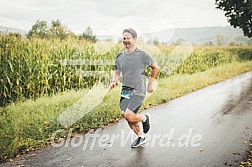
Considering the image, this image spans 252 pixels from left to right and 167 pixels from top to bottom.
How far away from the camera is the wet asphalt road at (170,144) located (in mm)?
4162

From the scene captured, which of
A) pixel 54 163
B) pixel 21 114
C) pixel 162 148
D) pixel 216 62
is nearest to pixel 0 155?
pixel 54 163

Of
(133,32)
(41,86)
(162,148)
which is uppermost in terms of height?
(133,32)

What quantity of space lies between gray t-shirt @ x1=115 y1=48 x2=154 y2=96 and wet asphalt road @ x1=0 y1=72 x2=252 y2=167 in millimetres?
1104

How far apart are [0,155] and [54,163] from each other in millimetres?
952

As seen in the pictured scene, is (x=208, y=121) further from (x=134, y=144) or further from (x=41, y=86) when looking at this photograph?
(x=41, y=86)

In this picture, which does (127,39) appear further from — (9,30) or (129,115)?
(9,30)

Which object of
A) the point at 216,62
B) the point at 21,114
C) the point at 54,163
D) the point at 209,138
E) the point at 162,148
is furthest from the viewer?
the point at 216,62

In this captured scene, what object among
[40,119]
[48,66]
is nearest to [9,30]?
[48,66]

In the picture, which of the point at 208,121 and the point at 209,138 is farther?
the point at 208,121

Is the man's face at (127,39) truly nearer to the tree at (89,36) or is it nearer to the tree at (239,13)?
the tree at (89,36)

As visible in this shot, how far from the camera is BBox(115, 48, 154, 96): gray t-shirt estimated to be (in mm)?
4324

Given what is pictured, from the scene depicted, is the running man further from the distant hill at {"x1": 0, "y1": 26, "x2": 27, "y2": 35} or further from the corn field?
the distant hill at {"x1": 0, "y1": 26, "x2": 27, "y2": 35}

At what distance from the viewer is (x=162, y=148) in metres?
4.75

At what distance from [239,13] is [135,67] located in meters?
30.2
